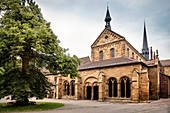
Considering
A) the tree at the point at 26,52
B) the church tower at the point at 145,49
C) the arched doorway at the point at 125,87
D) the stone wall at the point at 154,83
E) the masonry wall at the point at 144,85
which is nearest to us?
the tree at the point at 26,52

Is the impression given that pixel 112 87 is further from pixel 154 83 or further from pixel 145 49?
pixel 145 49

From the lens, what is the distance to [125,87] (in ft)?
67.6

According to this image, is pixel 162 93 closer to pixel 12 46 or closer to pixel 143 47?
pixel 12 46

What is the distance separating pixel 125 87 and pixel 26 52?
14458mm

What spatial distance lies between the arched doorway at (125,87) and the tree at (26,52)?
9.54 meters

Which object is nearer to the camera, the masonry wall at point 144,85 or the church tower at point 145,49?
the masonry wall at point 144,85

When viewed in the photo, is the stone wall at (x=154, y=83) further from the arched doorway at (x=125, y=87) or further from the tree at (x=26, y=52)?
the tree at (x=26, y=52)

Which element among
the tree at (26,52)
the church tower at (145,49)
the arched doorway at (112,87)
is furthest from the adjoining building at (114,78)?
the church tower at (145,49)

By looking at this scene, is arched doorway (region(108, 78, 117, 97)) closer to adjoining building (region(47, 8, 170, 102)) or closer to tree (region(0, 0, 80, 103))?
adjoining building (region(47, 8, 170, 102))

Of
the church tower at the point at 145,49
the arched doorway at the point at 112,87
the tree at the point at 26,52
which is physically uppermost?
the church tower at the point at 145,49

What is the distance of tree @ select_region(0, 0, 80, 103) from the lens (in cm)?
1113

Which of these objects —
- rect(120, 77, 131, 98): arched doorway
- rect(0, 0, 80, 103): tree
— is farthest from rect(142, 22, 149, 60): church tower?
rect(0, 0, 80, 103): tree

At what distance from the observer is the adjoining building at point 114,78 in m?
19.7

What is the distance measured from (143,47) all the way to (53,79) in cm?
4224
